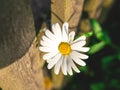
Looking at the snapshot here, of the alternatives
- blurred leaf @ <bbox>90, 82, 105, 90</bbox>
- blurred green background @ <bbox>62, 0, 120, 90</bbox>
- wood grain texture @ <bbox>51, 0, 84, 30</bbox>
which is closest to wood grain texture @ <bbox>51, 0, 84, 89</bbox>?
wood grain texture @ <bbox>51, 0, 84, 30</bbox>

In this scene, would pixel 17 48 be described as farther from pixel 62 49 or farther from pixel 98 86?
pixel 98 86

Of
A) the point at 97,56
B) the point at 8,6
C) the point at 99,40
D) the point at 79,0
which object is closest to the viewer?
the point at 8,6

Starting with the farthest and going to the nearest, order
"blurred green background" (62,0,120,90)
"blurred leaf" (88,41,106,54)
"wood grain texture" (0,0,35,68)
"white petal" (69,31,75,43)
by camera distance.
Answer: "blurred green background" (62,0,120,90) < "blurred leaf" (88,41,106,54) < "white petal" (69,31,75,43) < "wood grain texture" (0,0,35,68)

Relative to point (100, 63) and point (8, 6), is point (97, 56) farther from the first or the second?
point (8, 6)

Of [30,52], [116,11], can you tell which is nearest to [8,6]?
[30,52]

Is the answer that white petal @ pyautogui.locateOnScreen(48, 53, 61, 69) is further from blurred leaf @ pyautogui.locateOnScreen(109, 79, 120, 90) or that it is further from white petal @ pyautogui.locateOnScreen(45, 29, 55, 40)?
blurred leaf @ pyautogui.locateOnScreen(109, 79, 120, 90)

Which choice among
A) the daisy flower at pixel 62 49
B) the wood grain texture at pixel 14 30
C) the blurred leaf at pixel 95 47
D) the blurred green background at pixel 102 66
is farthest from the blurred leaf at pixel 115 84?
the wood grain texture at pixel 14 30

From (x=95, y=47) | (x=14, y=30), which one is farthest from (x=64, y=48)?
(x=95, y=47)
